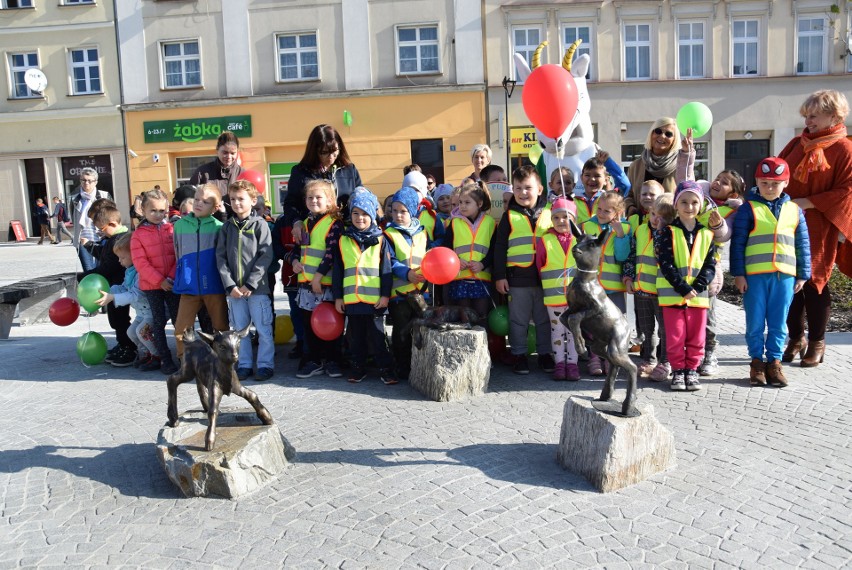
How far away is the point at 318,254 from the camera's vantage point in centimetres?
603

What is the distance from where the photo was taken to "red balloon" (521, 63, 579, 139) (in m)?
5.48

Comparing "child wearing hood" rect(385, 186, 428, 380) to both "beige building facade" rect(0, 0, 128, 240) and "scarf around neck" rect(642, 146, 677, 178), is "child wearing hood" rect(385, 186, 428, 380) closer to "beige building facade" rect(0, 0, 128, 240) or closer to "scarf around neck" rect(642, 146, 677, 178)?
"scarf around neck" rect(642, 146, 677, 178)

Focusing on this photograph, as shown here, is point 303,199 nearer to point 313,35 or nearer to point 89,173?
point 89,173

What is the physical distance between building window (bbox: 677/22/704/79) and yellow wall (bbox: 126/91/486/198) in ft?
20.5

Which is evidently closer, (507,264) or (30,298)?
(507,264)

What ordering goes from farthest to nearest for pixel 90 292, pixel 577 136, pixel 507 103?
pixel 507 103 → pixel 577 136 → pixel 90 292

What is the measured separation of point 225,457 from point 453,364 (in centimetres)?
205

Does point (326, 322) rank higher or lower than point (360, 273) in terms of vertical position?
lower

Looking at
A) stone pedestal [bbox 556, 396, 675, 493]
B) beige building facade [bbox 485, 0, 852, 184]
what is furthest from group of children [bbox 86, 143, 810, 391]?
beige building facade [bbox 485, 0, 852, 184]

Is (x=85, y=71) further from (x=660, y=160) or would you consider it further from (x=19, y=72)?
(x=660, y=160)

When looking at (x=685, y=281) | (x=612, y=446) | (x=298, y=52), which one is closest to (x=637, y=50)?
(x=298, y=52)

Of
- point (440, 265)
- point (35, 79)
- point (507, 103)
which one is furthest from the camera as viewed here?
point (35, 79)

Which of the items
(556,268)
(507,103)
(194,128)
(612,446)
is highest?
(507,103)

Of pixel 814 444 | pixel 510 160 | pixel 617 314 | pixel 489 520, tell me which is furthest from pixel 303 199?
pixel 510 160
